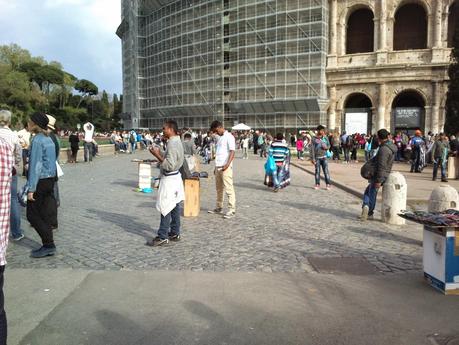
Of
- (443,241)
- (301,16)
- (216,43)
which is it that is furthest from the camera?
(216,43)

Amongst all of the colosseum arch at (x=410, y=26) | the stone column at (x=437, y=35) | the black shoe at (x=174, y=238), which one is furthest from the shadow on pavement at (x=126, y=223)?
the colosseum arch at (x=410, y=26)

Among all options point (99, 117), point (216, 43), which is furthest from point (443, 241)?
point (99, 117)

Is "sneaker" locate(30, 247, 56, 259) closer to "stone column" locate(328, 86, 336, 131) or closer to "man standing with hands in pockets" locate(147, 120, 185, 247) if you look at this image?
"man standing with hands in pockets" locate(147, 120, 185, 247)

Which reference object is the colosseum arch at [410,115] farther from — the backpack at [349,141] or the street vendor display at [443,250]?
the street vendor display at [443,250]

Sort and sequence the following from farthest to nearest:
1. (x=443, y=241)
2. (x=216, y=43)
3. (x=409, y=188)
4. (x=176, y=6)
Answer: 1. (x=176, y=6)
2. (x=216, y=43)
3. (x=409, y=188)
4. (x=443, y=241)

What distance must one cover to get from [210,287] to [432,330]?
2135mm

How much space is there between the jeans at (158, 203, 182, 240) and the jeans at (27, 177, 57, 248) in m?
1.48

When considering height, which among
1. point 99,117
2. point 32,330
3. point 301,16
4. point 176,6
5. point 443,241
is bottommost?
point 32,330

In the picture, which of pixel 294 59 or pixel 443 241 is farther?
pixel 294 59

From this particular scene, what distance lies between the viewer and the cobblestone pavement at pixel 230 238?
221 inches

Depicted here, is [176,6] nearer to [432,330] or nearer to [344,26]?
[344,26]

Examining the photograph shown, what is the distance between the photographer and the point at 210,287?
15.4ft

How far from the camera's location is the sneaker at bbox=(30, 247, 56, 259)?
19.0 feet

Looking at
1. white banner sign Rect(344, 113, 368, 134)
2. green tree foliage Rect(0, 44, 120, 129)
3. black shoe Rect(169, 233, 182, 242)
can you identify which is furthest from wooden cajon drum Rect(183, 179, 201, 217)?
green tree foliage Rect(0, 44, 120, 129)
